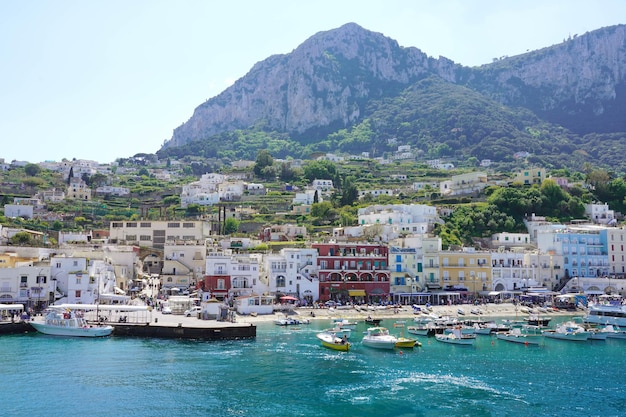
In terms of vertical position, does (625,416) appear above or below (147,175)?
below

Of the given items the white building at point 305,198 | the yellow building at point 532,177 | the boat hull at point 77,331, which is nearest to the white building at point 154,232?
the white building at point 305,198

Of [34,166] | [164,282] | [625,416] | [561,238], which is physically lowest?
[625,416]

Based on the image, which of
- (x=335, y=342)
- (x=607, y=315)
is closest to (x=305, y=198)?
(x=607, y=315)

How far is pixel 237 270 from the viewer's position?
6950cm

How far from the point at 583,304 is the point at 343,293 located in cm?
3052

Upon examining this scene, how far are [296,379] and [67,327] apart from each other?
24.6 m

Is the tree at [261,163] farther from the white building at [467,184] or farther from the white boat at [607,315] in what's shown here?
the white boat at [607,315]

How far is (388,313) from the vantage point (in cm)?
6781

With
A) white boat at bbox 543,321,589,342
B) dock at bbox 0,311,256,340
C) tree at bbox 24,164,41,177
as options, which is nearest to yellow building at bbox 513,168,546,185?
white boat at bbox 543,321,589,342

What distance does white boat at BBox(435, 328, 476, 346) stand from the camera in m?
50.9

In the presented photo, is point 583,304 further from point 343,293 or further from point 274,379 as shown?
point 274,379

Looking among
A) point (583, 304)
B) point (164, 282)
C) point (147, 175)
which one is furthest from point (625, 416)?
point (147, 175)

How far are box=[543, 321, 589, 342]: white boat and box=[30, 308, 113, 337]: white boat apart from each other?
1560 inches

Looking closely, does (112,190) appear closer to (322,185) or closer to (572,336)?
(322,185)
